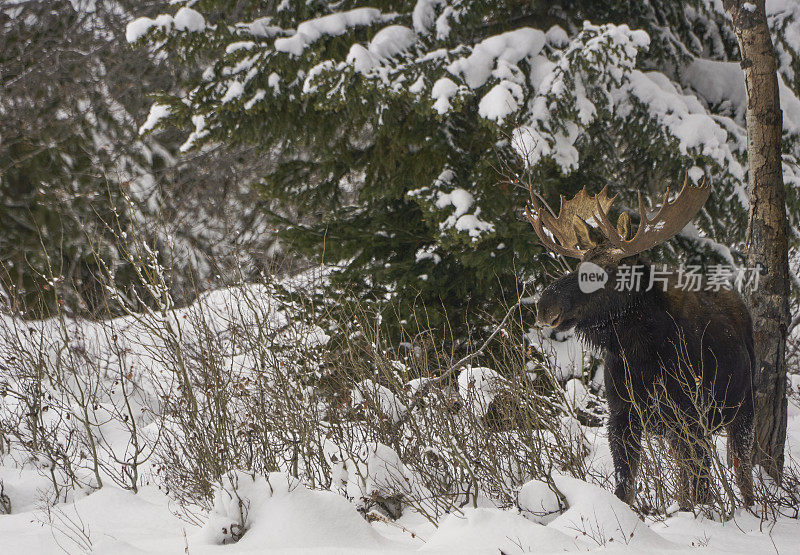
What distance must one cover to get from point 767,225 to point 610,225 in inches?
63.8

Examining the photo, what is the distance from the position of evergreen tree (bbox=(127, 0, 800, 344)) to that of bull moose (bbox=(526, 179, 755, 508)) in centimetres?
150

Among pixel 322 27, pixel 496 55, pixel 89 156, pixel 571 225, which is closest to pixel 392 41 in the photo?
pixel 322 27

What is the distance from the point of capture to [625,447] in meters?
4.31

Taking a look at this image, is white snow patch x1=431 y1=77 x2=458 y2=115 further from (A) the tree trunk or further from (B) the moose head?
(A) the tree trunk

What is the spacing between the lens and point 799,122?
637cm

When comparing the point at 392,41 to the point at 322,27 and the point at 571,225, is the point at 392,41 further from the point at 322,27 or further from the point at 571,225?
the point at 571,225

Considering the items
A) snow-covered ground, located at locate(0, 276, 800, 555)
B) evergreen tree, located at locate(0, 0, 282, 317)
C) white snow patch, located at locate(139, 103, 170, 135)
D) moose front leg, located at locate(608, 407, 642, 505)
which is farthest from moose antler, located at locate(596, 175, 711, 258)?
evergreen tree, located at locate(0, 0, 282, 317)

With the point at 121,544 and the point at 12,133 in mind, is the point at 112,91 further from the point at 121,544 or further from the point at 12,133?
the point at 121,544

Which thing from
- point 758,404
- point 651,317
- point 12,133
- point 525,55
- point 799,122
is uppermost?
point 12,133

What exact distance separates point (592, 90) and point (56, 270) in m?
10.0

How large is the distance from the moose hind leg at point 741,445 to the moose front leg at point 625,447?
0.64 metres

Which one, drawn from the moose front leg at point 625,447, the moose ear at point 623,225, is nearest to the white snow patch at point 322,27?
the moose ear at point 623,225

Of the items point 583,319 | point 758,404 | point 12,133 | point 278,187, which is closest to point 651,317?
point 583,319

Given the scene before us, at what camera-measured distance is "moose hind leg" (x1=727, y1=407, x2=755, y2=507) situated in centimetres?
434
